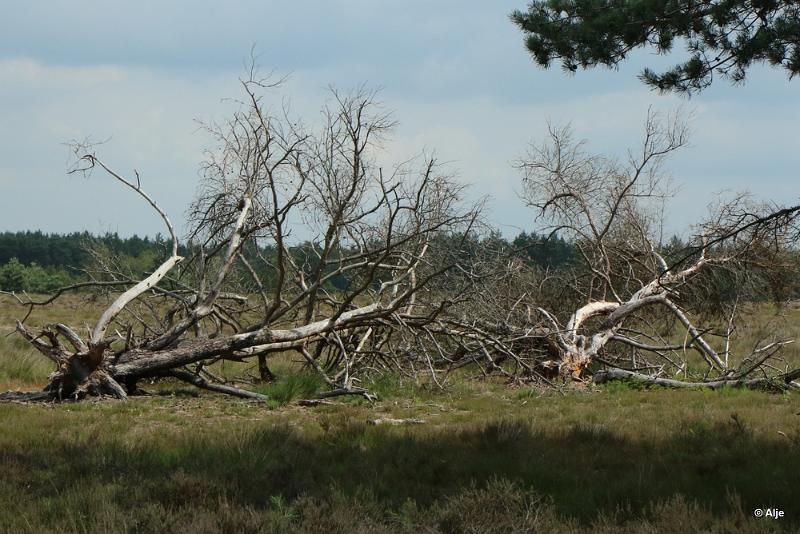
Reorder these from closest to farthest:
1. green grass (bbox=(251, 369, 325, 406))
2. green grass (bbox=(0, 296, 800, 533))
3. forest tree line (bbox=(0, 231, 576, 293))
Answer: green grass (bbox=(0, 296, 800, 533)) → green grass (bbox=(251, 369, 325, 406)) → forest tree line (bbox=(0, 231, 576, 293))

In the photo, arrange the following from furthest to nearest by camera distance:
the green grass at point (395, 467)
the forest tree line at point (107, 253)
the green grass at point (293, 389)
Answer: the forest tree line at point (107, 253), the green grass at point (293, 389), the green grass at point (395, 467)

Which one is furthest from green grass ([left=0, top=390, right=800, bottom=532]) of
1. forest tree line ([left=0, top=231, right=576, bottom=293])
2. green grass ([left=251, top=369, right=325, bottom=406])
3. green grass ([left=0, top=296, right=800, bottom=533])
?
forest tree line ([left=0, top=231, right=576, bottom=293])

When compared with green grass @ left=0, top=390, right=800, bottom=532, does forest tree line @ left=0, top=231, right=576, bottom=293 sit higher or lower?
higher

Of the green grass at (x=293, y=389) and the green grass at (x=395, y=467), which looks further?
the green grass at (x=293, y=389)

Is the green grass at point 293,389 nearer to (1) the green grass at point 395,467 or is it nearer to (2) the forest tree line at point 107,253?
(1) the green grass at point 395,467

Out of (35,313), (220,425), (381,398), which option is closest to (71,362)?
(220,425)

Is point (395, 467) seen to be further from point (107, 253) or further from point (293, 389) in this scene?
point (107, 253)

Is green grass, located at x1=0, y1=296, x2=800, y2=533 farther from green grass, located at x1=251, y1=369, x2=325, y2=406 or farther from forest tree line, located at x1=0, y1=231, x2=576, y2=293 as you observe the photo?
forest tree line, located at x1=0, y1=231, x2=576, y2=293

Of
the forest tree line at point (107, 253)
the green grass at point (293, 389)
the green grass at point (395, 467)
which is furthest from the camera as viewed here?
the forest tree line at point (107, 253)

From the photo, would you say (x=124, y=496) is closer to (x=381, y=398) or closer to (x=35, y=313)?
(x=381, y=398)

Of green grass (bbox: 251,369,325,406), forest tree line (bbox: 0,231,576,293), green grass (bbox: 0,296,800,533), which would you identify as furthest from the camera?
forest tree line (bbox: 0,231,576,293)

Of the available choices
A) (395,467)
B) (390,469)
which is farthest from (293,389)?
(390,469)

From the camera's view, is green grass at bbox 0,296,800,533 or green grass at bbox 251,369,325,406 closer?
green grass at bbox 0,296,800,533

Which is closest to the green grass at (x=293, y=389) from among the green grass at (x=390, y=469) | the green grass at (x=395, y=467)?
the green grass at (x=395, y=467)
